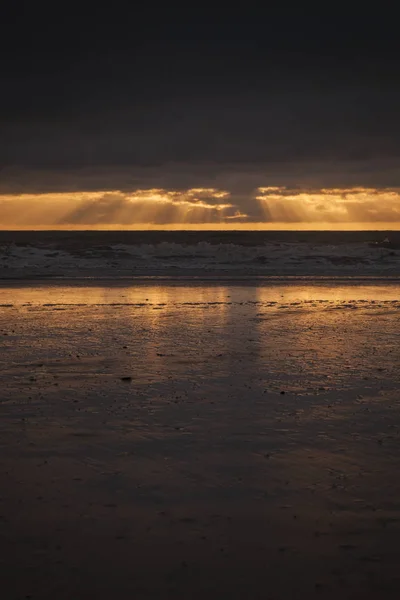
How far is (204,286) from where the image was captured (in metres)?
32.0

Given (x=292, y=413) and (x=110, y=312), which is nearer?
(x=292, y=413)

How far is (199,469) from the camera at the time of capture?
6.89 metres

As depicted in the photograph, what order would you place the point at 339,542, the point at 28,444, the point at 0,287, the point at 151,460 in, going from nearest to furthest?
the point at 339,542
the point at 151,460
the point at 28,444
the point at 0,287

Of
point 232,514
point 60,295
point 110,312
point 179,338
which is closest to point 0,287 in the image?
point 60,295

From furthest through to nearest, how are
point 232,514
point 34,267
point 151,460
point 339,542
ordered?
1. point 34,267
2. point 151,460
3. point 232,514
4. point 339,542

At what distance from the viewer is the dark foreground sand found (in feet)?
16.1

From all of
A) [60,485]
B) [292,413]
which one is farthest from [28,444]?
[292,413]

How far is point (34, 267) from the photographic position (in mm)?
47781

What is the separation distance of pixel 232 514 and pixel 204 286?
2625cm

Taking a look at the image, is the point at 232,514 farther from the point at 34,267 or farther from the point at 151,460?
the point at 34,267

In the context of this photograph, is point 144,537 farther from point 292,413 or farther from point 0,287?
point 0,287

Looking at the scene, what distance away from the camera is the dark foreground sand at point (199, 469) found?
490cm

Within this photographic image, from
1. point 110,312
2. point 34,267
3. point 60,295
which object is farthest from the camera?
point 34,267

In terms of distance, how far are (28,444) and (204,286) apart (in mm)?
24427
